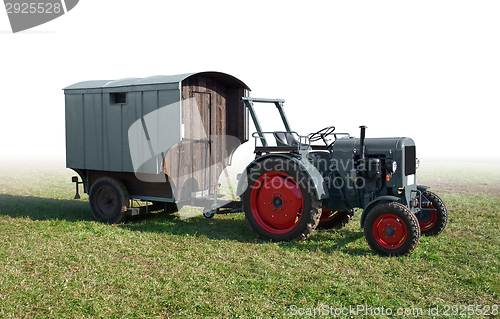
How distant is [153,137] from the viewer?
343 inches

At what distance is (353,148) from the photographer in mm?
7457

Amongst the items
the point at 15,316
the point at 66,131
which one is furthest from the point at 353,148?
the point at 66,131

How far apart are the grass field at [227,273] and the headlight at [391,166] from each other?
4.53ft

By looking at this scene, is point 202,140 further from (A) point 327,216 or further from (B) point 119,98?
(A) point 327,216

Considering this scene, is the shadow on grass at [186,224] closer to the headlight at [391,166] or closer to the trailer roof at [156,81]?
the headlight at [391,166]

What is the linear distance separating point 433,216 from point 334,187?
80.7 inches

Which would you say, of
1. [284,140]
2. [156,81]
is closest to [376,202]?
[284,140]

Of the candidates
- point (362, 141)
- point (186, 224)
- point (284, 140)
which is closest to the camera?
point (362, 141)

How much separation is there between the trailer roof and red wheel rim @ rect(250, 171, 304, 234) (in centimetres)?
271

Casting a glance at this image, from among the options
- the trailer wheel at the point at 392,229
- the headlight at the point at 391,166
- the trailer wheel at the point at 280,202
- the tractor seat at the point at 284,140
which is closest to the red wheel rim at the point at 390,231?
the trailer wheel at the point at 392,229

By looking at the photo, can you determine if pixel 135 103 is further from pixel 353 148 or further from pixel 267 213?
pixel 353 148

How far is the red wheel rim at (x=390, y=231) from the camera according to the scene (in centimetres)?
654

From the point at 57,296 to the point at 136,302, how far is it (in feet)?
3.40

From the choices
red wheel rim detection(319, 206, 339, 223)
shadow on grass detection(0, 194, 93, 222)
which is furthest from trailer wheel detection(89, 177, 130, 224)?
red wheel rim detection(319, 206, 339, 223)
